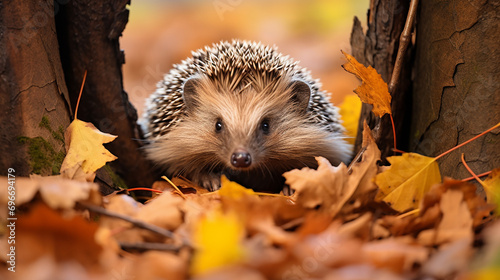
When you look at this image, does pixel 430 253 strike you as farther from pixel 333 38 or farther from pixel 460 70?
pixel 333 38

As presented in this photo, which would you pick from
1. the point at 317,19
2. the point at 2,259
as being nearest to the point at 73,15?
the point at 2,259

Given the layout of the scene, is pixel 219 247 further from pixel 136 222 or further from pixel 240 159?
pixel 240 159

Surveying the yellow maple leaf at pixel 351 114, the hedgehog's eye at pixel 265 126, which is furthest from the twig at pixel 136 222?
the yellow maple leaf at pixel 351 114

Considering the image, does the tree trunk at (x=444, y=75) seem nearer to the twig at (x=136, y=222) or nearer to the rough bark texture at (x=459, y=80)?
the rough bark texture at (x=459, y=80)

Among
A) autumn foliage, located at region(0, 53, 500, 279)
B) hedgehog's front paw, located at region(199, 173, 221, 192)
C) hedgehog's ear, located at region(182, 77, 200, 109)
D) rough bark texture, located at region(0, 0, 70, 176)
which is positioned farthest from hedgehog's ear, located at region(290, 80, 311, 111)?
rough bark texture, located at region(0, 0, 70, 176)

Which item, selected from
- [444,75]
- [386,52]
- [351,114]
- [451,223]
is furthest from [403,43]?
[451,223]

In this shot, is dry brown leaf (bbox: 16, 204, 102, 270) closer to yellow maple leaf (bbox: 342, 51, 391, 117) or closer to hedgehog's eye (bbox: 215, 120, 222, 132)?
yellow maple leaf (bbox: 342, 51, 391, 117)
